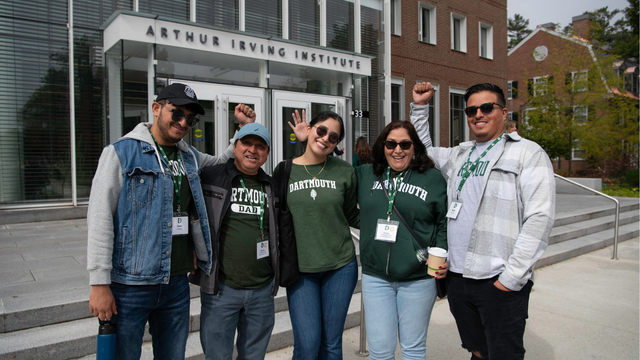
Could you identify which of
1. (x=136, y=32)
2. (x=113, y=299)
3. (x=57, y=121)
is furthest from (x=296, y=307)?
(x=57, y=121)

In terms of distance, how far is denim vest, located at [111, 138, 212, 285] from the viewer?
6.79 ft

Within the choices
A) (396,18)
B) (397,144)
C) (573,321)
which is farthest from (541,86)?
(397,144)

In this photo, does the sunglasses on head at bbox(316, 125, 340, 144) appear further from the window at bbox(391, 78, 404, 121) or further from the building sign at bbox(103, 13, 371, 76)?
the window at bbox(391, 78, 404, 121)

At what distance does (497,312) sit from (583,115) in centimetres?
2331

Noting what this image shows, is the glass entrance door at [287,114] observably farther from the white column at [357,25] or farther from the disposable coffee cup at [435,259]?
the disposable coffee cup at [435,259]

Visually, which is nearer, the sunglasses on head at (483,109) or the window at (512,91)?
the sunglasses on head at (483,109)

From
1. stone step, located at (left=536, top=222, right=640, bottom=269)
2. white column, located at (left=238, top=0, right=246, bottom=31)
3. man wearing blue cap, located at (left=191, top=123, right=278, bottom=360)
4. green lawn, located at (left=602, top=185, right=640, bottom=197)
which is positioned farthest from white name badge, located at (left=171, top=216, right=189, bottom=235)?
green lawn, located at (left=602, top=185, right=640, bottom=197)

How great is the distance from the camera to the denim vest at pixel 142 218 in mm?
2070

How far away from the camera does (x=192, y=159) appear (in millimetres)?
2488

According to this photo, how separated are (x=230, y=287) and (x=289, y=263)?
385 mm

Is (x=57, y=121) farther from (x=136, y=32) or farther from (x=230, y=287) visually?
(x=230, y=287)

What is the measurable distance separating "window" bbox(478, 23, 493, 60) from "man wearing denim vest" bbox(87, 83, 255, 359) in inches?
725

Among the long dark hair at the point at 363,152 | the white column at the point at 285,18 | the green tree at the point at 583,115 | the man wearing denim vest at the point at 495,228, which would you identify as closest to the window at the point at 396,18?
the white column at the point at 285,18

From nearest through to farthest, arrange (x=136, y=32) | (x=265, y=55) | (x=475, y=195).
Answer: (x=475, y=195) < (x=136, y=32) < (x=265, y=55)
